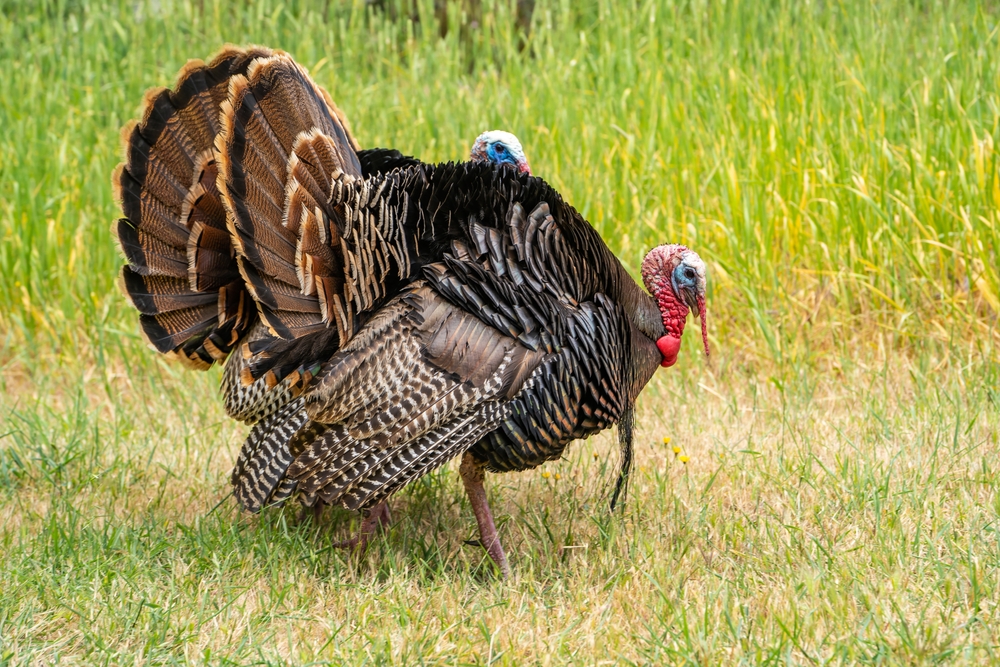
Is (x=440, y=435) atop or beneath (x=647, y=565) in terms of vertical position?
atop

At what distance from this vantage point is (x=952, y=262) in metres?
5.18

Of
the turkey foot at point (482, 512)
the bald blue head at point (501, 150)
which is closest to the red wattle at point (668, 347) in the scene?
the turkey foot at point (482, 512)

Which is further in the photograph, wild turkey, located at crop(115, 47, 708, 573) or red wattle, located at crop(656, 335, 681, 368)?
red wattle, located at crop(656, 335, 681, 368)

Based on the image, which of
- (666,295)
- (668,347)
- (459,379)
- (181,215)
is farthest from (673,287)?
(181,215)

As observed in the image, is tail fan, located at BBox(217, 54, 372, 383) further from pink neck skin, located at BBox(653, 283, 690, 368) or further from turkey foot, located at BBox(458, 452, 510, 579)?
pink neck skin, located at BBox(653, 283, 690, 368)

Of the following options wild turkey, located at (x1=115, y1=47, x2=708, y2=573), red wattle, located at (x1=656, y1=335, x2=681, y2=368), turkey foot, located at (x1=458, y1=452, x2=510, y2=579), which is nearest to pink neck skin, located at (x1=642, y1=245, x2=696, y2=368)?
red wattle, located at (x1=656, y1=335, x2=681, y2=368)

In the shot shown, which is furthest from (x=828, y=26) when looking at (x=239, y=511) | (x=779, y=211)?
(x=239, y=511)

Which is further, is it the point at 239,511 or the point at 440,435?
Answer: the point at 239,511

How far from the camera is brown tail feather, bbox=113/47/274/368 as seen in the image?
3426mm

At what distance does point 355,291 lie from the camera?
11.0 ft

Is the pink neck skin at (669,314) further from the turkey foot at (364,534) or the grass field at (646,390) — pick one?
the turkey foot at (364,534)

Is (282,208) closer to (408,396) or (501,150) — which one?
(408,396)

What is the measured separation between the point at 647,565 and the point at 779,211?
2.56m

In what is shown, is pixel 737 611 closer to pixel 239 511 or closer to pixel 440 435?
pixel 440 435
